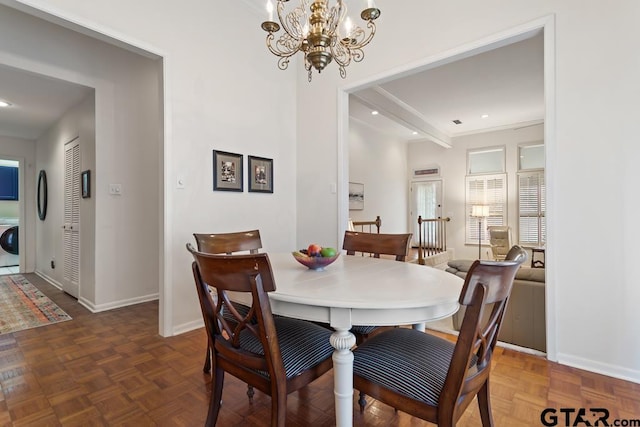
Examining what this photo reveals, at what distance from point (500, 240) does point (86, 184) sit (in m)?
6.97

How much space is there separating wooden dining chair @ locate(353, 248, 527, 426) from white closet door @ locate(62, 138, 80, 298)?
3895 millimetres

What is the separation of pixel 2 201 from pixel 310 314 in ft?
30.1

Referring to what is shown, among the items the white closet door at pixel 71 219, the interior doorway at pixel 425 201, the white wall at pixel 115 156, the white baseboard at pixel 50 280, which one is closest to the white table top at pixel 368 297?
the white wall at pixel 115 156

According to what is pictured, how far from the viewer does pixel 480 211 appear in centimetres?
694

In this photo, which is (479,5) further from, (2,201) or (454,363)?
(2,201)

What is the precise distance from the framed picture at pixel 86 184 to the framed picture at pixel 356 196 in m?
4.23

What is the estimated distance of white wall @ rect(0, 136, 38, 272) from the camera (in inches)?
213

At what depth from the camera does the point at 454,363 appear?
96 cm

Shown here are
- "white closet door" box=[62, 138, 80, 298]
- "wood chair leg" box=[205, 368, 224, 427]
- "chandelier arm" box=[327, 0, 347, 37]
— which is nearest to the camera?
"wood chair leg" box=[205, 368, 224, 427]

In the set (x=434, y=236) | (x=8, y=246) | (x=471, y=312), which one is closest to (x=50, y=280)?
(x=8, y=246)

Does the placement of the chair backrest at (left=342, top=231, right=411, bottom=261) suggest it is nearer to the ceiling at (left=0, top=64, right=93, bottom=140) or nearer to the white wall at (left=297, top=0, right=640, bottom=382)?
the white wall at (left=297, top=0, right=640, bottom=382)

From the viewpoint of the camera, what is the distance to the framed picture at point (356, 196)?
631 cm

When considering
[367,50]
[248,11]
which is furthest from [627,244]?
[248,11]

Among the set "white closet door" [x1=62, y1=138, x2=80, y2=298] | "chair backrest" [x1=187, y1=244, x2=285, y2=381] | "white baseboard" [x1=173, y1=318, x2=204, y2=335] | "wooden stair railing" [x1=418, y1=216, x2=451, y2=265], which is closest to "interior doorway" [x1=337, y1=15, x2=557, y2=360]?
"chair backrest" [x1=187, y1=244, x2=285, y2=381]
